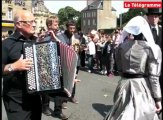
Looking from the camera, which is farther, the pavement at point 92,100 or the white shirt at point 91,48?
the white shirt at point 91,48

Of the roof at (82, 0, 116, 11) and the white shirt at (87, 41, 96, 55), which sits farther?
the roof at (82, 0, 116, 11)

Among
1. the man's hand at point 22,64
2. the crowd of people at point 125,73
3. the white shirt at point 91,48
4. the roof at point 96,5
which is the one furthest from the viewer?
the roof at point 96,5

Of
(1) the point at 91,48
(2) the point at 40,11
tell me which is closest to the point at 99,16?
(2) the point at 40,11

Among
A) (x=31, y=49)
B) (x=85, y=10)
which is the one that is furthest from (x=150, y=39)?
(x=85, y=10)

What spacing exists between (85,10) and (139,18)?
134069 mm

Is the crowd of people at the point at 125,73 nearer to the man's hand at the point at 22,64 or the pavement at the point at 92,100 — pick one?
the man's hand at the point at 22,64

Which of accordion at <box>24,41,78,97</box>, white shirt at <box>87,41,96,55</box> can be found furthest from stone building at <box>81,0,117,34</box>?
accordion at <box>24,41,78,97</box>

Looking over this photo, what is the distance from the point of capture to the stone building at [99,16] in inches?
4882

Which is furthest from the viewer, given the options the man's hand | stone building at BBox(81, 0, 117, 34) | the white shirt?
stone building at BBox(81, 0, 117, 34)

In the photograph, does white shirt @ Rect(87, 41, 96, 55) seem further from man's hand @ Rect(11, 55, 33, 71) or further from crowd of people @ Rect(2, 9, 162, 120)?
man's hand @ Rect(11, 55, 33, 71)

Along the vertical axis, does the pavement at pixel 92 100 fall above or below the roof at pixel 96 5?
below

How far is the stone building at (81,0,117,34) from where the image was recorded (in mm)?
124000

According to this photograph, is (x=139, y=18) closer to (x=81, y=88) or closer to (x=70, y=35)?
(x=70, y=35)

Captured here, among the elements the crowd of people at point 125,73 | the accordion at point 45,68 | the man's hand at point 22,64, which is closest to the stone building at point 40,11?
the crowd of people at point 125,73
